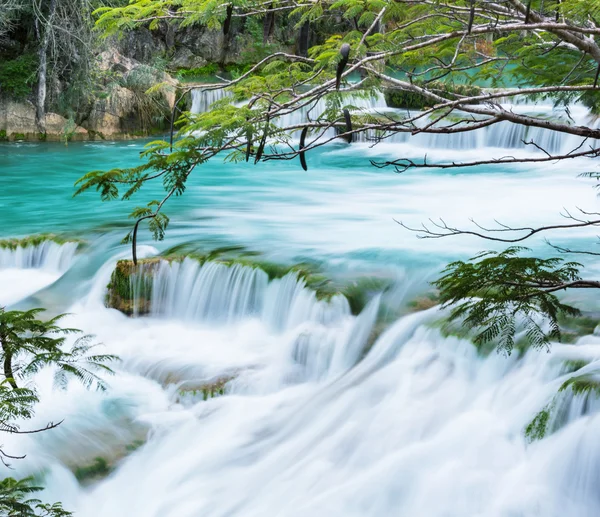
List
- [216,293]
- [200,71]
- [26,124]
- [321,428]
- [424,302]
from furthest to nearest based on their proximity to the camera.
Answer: [200,71] → [26,124] → [216,293] → [424,302] → [321,428]

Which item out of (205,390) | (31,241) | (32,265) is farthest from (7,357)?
(31,241)

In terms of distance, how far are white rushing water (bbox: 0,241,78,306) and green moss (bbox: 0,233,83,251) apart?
0.15 ft

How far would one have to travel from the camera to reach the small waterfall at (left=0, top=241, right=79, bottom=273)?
9.36 meters

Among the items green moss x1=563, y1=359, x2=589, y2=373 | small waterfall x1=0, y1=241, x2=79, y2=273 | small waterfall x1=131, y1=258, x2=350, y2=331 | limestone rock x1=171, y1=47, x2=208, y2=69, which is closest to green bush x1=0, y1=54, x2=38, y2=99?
limestone rock x1=171, y1=47, x2=208, y2=69

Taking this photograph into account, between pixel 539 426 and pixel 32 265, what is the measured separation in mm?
6847

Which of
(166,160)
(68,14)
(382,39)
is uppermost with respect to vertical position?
(68,14)

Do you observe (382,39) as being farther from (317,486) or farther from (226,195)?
(226,195)

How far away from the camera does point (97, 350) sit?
Answer: 7332mm

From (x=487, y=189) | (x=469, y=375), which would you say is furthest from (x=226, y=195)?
(x=469, y=375)

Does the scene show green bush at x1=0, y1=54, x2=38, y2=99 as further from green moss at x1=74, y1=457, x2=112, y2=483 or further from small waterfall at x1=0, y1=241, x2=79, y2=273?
green moss at x1=74, y1=457, x2=112, y2=483

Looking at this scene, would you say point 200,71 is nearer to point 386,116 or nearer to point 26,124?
point 26,124

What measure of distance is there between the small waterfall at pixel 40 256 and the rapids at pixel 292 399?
0.02m

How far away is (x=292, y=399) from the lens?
252 inches

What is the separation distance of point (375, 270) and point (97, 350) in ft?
10.3
